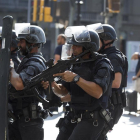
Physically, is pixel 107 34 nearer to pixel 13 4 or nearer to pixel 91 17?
pixel 91 17

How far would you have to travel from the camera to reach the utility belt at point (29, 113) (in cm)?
484

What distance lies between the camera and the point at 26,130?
189 inches

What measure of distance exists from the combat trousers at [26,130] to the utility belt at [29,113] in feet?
0.14

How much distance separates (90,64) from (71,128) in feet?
2.29

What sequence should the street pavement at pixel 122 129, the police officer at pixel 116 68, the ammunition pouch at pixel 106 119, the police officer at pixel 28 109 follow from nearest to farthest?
the ammunition pouch at pixel 106 119 < the police officer at pixel 28 109 < the police officer at pixel 116 68 < the street pavement at pixel 122 129

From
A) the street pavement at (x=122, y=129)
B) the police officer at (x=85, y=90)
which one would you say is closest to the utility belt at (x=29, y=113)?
the police officer at (x=85, y=90)

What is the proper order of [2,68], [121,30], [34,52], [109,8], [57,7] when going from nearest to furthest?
[2,68] → [34,52] → [109,8] → [57,7] → [121,30]

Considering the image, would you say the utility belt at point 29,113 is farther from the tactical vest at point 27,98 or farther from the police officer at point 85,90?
the police officer at point 85,90

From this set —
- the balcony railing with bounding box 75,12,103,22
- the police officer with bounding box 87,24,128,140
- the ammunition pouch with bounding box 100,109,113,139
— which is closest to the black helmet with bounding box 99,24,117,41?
the police officer with bounding box 87,24,128,140

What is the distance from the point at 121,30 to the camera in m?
45.1

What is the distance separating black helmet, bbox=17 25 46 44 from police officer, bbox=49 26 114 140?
1.62 ft

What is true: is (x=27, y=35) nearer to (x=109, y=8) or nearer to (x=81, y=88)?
(x=81, y=88)

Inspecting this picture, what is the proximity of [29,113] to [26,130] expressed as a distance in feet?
0.57

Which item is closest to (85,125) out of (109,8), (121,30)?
(109,8)
